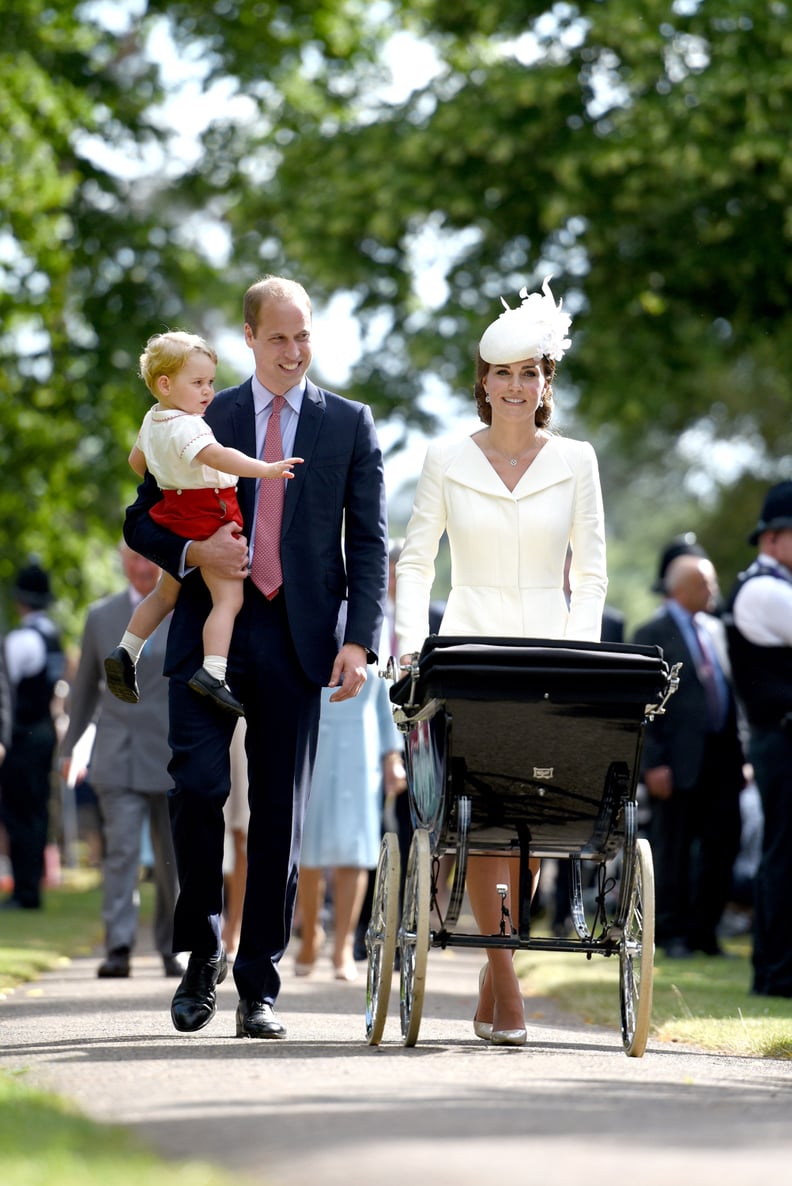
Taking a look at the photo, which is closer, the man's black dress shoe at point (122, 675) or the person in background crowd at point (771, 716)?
the man's black dress shoe at point (122, 675)

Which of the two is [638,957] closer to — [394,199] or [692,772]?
[692,772]

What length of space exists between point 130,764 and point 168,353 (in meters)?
4.94

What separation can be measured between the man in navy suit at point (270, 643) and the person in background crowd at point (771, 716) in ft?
12.4

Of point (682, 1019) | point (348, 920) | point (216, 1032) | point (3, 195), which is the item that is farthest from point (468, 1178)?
point (3, 195)

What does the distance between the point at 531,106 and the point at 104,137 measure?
7.41 metres

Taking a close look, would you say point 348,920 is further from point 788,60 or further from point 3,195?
point 3,195

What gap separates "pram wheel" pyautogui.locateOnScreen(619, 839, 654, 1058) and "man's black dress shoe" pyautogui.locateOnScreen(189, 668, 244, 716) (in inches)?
54.1

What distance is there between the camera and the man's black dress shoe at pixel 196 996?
7051 mm

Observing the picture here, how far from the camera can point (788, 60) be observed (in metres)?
18.9

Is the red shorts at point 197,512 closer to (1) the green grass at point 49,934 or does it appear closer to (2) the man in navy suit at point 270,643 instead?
(2) the man in navy suit at point 270,643

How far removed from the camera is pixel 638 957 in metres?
6.88

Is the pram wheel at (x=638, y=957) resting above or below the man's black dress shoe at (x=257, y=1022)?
above

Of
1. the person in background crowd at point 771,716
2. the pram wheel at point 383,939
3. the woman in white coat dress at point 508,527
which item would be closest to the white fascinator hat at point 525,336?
the woman in white coat dress at point 508,527

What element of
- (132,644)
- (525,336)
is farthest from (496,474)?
(132,644)
